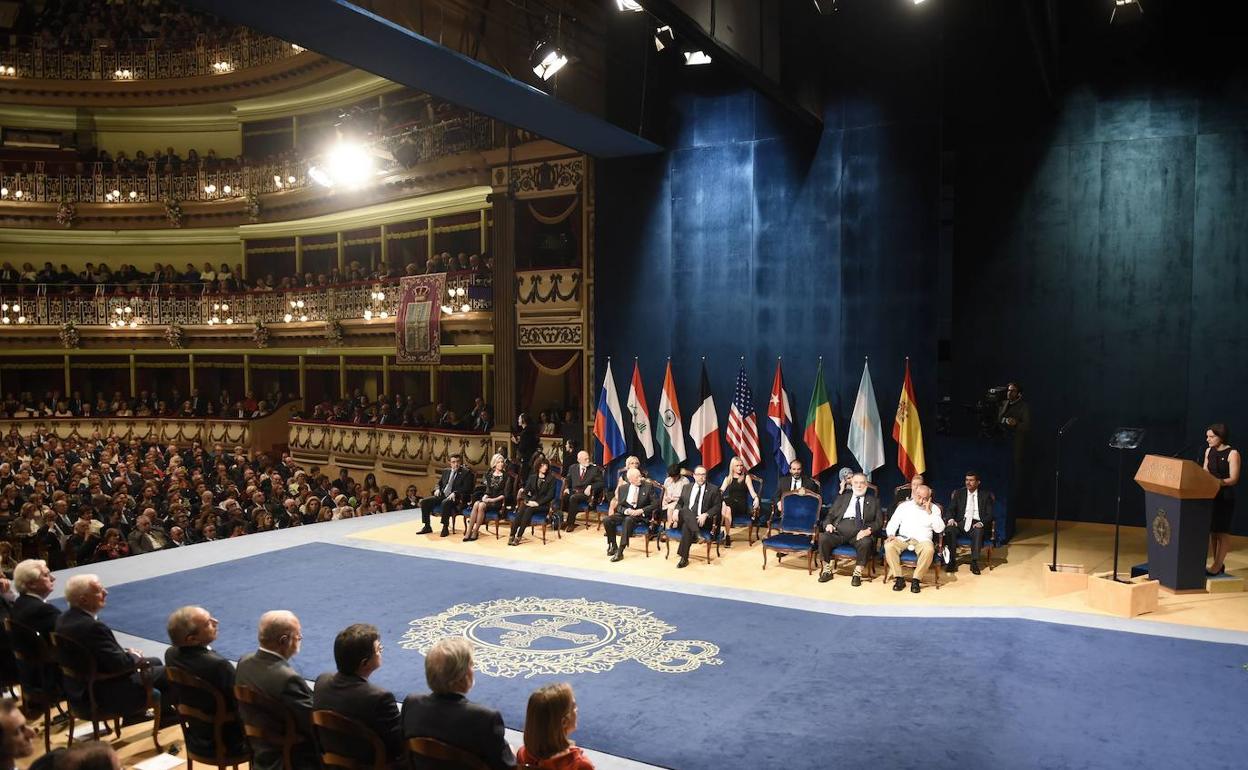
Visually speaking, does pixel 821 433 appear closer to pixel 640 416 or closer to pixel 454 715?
pixel 640 416

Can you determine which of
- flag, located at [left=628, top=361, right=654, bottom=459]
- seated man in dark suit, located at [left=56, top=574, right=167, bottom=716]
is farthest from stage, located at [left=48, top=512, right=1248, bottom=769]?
flag, located at [left=628, top=361, right=654, bottom=459]

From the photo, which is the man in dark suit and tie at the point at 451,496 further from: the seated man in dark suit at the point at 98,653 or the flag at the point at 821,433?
the seated man in dark suit at the point at 98,653

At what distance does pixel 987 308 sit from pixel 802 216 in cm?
288

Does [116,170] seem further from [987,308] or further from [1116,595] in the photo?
[1116,595]

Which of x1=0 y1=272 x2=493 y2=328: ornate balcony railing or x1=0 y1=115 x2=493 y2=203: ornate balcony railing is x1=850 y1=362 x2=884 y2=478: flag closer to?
x1=0 y1=272 x2=493 y2=328: ornate balcony railing

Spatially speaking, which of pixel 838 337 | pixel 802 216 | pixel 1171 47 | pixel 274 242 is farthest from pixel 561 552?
pixel 274 242

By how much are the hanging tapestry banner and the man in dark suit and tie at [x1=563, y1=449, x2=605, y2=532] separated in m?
5.37

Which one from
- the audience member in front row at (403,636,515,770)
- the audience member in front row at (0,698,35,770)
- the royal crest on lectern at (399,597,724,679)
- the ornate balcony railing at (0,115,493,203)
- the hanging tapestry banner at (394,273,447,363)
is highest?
the ornate balcony railing at (0,115,493,203)

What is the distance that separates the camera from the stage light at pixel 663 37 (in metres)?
11.6

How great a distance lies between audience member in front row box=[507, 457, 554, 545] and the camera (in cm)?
1119

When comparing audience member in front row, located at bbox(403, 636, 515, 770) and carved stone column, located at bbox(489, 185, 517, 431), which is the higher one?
carved stone column, located at bbox(489, 185, 517, 431)

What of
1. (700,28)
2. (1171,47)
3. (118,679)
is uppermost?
(1171,47)

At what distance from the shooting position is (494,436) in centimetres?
1567

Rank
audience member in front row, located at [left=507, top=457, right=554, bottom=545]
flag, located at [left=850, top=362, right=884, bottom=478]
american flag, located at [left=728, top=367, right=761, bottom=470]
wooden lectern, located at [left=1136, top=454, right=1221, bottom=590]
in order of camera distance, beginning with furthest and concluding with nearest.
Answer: american flag, located at [left=728, top=367, right=761, bottom=470] → flag, located at [left=850, top=362, right=884, bottom=478] → audience member in front row, located at [left=507, top=457, right=554, bottom=545] → wooden lectern, located at [left=1136, top=454, right=1221, bottom=590]
